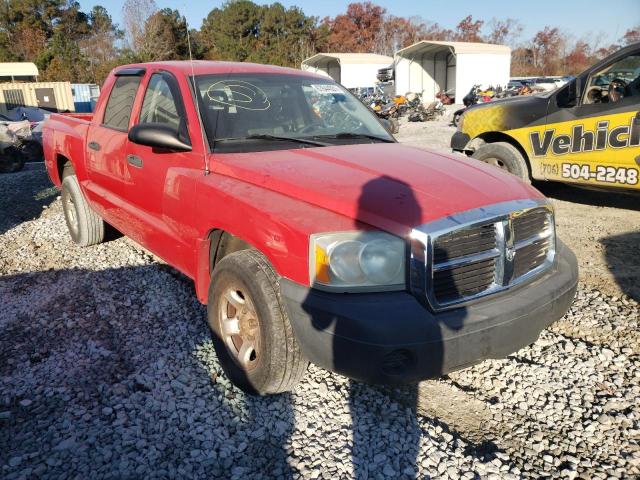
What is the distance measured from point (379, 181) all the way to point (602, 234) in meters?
3.97

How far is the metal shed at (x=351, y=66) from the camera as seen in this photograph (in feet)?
117

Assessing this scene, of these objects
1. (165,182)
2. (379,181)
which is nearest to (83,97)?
(165,182)

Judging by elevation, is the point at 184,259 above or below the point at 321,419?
above

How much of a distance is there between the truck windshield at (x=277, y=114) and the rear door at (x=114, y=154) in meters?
0.99

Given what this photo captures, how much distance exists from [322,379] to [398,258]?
1.11 meters

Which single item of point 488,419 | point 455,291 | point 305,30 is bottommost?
point 488,419

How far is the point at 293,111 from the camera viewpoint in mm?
3623

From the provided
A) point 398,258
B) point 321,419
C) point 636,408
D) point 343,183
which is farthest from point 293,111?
point 636,408

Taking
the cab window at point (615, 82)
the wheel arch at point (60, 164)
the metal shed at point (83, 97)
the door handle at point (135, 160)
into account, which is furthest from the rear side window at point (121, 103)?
the metal shed at point (83, 97)

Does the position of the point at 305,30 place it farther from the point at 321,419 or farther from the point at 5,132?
the point at 321,419

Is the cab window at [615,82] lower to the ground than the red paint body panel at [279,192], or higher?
higher

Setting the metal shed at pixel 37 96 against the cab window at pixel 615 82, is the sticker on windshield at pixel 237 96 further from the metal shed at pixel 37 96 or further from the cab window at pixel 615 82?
the metal shed at pixel 37 96

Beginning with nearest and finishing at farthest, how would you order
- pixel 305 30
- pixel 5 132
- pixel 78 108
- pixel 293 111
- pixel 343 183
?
pixel 343 183
pixel 293 111
pixel 5 132
pixel 78 108
pixel 305 30

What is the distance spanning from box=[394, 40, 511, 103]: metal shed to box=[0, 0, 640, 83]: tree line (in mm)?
14794
